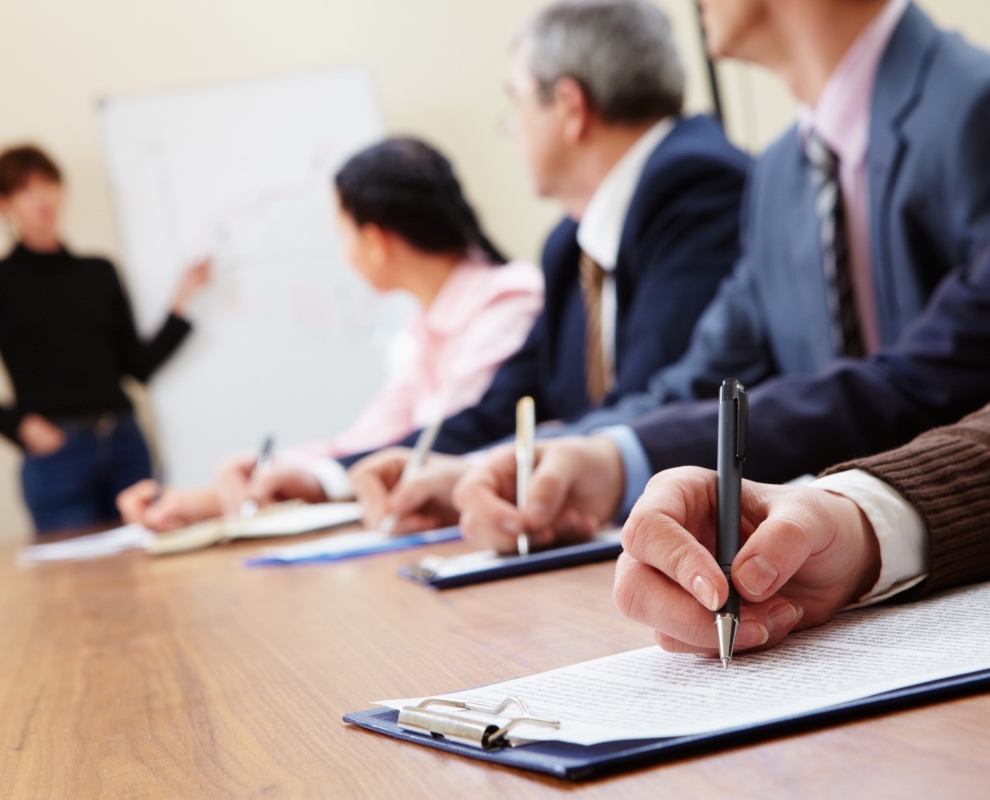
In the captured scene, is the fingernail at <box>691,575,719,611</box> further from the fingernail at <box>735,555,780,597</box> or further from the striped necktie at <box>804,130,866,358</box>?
the striped necktie at <box>804,130,866,358</box>

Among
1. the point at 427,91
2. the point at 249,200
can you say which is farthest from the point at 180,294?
the point at 427,91

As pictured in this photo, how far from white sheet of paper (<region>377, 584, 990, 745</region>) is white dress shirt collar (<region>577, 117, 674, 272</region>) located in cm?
130

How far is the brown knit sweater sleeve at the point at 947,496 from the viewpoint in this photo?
57cm

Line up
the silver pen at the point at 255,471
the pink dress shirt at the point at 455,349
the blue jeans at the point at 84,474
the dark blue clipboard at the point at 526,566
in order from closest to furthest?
the dark blue clipboard at the point at 526,566 → the silver pen at the point at 255,471 → the pink dress shirt at the point at 455,349 → the blue jeans at the point at 84,474

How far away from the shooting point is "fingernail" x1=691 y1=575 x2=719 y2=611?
18.3 inches

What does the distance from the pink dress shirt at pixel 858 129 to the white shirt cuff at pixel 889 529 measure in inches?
27.0

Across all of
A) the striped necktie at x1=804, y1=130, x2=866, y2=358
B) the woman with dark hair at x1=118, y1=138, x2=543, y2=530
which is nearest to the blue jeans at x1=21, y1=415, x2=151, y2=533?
the woman with dark hair at x1=118, y1=138, x2=543, y2=530

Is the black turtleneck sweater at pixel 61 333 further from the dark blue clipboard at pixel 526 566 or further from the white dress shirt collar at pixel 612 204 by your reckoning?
the dark blue clipboard at pixel 526 566

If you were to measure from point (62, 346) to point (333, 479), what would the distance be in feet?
7.10

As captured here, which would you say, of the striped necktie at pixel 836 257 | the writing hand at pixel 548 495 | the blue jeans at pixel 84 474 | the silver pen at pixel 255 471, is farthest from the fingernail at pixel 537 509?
the blue jeans at pixel 84 474

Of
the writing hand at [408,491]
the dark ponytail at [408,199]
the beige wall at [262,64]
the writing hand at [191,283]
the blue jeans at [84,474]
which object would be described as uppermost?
the beige wall at [262,64]

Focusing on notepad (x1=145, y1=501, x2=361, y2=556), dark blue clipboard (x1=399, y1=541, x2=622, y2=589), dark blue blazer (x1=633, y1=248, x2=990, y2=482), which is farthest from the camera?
notepad (x1=145, y1=501, x2=361, y2=556)

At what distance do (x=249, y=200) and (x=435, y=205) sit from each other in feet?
5.45

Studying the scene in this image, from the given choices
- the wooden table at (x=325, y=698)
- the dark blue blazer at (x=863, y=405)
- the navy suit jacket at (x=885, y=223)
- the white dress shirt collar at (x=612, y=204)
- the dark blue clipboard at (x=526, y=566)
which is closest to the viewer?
the wooden table at (x=325, y=698)
